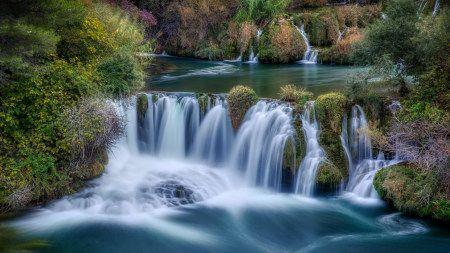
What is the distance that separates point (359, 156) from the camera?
1524 cm

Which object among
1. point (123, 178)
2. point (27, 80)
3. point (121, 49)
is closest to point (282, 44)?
Answer: point (121, 49)

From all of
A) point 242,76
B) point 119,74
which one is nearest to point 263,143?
point 119,74

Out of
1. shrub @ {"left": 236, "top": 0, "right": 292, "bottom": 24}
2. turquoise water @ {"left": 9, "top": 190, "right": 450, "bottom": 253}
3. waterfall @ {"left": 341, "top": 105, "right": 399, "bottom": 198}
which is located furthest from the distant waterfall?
shrub @ {"left": 236, "top": 0, "right": 292, "bottom": 24}

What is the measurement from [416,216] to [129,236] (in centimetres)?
809

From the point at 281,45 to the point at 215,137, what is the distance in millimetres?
15823

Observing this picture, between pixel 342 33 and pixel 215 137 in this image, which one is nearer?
pixel 215 137

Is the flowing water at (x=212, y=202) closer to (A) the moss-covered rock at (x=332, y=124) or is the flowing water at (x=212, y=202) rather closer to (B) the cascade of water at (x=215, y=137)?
(B) the cascade of water at (x=215, y=137)

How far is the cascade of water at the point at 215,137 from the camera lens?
56.7 ft

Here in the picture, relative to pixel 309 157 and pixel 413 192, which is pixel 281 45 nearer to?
pixel 309 157

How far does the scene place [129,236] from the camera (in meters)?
12.3

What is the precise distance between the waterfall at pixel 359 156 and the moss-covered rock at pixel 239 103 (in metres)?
A: 3.58

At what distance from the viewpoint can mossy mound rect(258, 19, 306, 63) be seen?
3122cm

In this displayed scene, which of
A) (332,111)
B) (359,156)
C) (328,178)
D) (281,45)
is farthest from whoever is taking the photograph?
(281,45)

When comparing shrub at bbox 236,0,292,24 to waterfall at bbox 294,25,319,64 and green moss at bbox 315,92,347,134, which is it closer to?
waterfall at bbox 294,25,319,64
